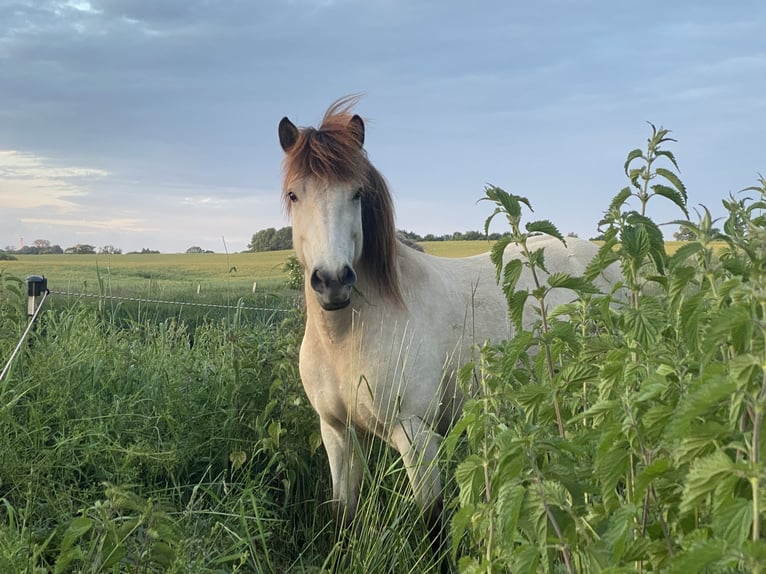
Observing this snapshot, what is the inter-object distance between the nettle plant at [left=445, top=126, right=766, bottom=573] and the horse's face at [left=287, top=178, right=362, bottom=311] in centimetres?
104

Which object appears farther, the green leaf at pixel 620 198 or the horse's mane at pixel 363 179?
the horse's mane at pixel 363 179

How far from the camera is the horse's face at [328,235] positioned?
2.96 meters

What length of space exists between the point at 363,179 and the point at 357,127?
408 mm

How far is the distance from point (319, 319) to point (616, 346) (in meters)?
1.76

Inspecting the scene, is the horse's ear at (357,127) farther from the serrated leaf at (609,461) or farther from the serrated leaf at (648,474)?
the serrated leaf at (648,474)

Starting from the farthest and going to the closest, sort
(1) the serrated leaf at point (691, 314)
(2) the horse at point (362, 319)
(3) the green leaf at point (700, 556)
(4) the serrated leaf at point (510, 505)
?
(2) the horse at point (362, 319), (1) the serrated leaf at point (691, 314), (4) the serrated leaf at point (510, 505), (3) the green leaf at point (700, 556)

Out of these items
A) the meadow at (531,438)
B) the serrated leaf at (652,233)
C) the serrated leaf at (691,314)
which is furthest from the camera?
the serrated leaf at (652,233)

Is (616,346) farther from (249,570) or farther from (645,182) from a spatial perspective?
(249,570)

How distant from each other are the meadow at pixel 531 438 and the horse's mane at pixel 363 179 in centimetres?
97

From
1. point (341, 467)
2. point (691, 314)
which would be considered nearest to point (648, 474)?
point (691, 314)

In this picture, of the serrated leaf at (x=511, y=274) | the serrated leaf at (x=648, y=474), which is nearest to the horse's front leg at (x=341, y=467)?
the serrated leaf at (x=511, y=274)

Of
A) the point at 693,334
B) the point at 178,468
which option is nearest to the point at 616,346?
the point at 693,334

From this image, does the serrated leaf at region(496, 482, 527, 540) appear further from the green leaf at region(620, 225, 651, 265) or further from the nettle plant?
the green leaf at region(620, 225, 651, 265)

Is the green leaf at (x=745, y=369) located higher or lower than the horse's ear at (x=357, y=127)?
lower
